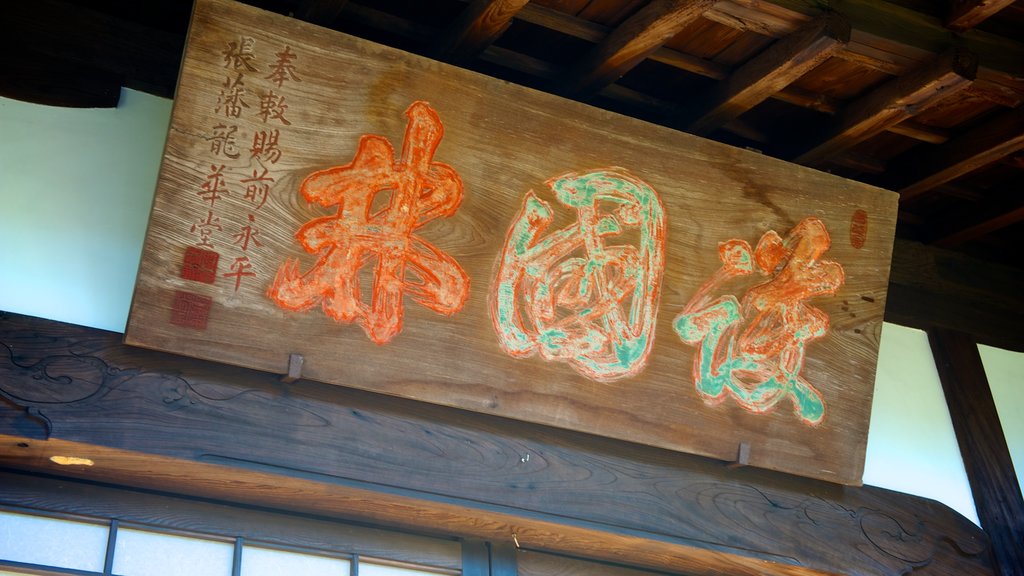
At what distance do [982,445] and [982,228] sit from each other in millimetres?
Result: 974

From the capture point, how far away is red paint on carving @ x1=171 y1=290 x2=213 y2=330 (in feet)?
9.77

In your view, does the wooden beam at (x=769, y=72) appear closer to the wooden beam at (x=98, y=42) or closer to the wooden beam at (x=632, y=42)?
the wooden beam at (x=632, y=42)

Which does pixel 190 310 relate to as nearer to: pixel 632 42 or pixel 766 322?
pixel 632 42

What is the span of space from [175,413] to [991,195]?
3562 millimetres

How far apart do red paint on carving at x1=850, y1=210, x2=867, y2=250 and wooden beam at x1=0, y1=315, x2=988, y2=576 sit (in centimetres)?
96

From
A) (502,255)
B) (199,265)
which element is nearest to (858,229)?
(502,255)

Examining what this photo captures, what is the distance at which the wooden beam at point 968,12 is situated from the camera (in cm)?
332

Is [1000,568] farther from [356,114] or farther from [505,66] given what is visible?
[356,114]

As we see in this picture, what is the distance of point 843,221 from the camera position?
12.6 feet

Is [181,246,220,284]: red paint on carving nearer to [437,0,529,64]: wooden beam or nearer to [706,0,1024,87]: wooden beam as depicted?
[437,0,529,64]: wooden beam

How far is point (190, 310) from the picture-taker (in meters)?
2.99

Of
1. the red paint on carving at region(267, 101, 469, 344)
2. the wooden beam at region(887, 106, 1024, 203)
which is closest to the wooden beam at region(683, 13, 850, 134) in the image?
the wooden beam at region(887, 106, 1024, 203)

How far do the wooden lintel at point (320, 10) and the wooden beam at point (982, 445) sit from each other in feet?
9.71

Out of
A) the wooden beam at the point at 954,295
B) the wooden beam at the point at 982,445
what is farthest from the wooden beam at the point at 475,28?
the wooden beam at the point at 982,445
